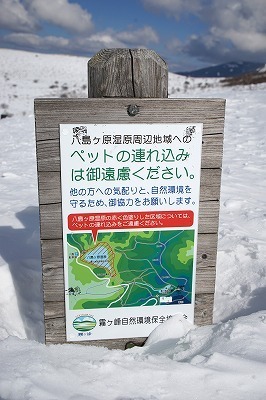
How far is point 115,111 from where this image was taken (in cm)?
207

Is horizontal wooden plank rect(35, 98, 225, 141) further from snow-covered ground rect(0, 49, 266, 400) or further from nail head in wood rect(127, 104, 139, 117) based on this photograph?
snow-covered ground rect(0, 49, 266, 400)

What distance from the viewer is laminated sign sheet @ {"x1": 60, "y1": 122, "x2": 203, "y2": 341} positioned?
2.09 m

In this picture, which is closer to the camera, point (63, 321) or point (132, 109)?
point (132, 109)

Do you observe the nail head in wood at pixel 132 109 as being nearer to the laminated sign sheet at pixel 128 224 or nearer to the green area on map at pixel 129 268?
the laminated sign sheet at pixel 128 224

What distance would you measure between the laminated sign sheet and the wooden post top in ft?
0.71

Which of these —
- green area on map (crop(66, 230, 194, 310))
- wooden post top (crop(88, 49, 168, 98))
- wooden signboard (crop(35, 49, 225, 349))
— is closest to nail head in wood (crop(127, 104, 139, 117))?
wooden signboard (crop(35, 49, 225, 349))

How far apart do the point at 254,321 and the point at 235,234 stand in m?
1.54

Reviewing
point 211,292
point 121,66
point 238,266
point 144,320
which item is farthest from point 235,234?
point 121,66

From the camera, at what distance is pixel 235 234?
11.7 ft

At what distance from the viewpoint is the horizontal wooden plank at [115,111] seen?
2033 millimetres

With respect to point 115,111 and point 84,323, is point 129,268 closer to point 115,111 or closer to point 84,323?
point 84,323

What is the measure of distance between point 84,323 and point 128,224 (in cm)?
65

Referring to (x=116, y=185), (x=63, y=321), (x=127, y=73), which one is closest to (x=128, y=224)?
(x=116, y=185)

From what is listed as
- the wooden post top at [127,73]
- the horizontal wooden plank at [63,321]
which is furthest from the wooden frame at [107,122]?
the wooden post top at [127,73]
